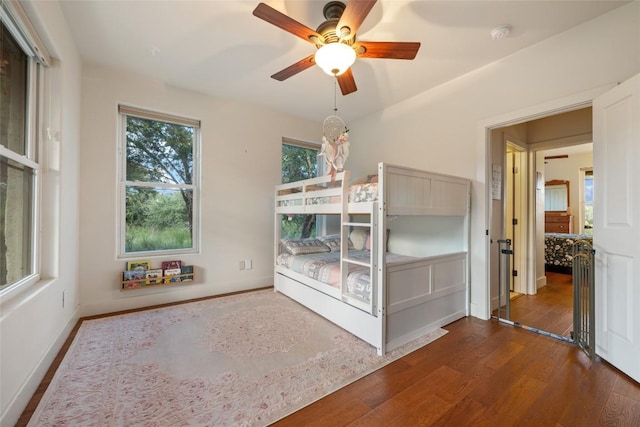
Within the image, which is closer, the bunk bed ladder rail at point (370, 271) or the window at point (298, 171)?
the bunk bed ladder rail at point (370, 271)

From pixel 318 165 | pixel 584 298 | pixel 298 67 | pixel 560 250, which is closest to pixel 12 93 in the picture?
pixel 298 67

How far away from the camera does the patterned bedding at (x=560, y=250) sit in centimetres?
A: 436

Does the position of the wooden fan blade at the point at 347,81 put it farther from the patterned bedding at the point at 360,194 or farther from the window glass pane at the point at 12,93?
the window glass pane at the point at 12,93

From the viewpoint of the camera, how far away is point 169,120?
315cm

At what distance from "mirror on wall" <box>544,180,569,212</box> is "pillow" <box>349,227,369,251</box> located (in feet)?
18.7

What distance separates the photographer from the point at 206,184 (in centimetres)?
333

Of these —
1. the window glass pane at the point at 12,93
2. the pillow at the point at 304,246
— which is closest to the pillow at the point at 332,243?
the pillow at the point at 304,246

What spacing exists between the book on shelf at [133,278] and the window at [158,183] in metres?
0.23

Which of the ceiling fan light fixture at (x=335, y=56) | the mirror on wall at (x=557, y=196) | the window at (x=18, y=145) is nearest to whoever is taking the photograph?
the window at (x=18, y=145)

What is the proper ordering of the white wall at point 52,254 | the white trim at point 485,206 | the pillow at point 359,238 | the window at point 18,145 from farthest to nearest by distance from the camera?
the pillow at point 359,238
the white trim at point 485,206
the window at point 18,145
the white wall at point 52,254

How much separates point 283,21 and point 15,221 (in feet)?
6.51

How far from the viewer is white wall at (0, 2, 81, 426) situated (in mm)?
1325

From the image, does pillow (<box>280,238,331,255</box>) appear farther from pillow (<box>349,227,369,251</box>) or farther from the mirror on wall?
the mirror on wall

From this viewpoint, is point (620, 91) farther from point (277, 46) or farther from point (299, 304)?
point (299, 304)
